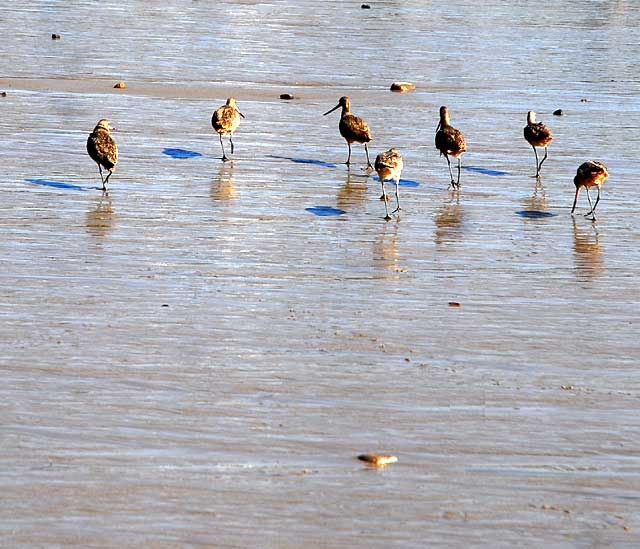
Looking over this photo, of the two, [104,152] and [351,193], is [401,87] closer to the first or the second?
[351,193]

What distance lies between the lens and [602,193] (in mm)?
16453

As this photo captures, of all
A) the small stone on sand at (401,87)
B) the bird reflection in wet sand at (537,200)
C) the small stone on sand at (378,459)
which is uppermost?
the small stone on sand at (401,87)

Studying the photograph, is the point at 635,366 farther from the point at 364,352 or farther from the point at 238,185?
the point at 238,185

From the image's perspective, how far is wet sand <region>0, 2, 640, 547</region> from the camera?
6.78 meters

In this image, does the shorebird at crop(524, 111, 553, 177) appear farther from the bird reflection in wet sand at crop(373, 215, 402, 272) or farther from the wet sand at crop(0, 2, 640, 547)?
the bird reflection in wet sand at crop(373, 215, 402, 272)

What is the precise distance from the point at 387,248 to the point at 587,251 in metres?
2.01

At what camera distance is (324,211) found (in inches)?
584

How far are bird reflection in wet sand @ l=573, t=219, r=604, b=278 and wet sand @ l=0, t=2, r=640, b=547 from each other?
37 millimetres

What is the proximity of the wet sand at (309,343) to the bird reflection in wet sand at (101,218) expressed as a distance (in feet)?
0.16

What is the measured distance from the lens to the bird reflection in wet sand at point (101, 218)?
1332 cm

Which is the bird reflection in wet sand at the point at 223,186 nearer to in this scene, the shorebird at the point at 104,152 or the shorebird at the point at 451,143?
the shorebird at the point at 104,152

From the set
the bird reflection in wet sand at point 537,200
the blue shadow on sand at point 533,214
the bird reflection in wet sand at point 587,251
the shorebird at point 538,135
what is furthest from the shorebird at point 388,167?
the shorebird at point 538,135

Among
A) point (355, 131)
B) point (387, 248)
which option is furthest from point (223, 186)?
point (387, 248)

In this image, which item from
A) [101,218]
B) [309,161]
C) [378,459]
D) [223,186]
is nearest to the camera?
[378,459]
